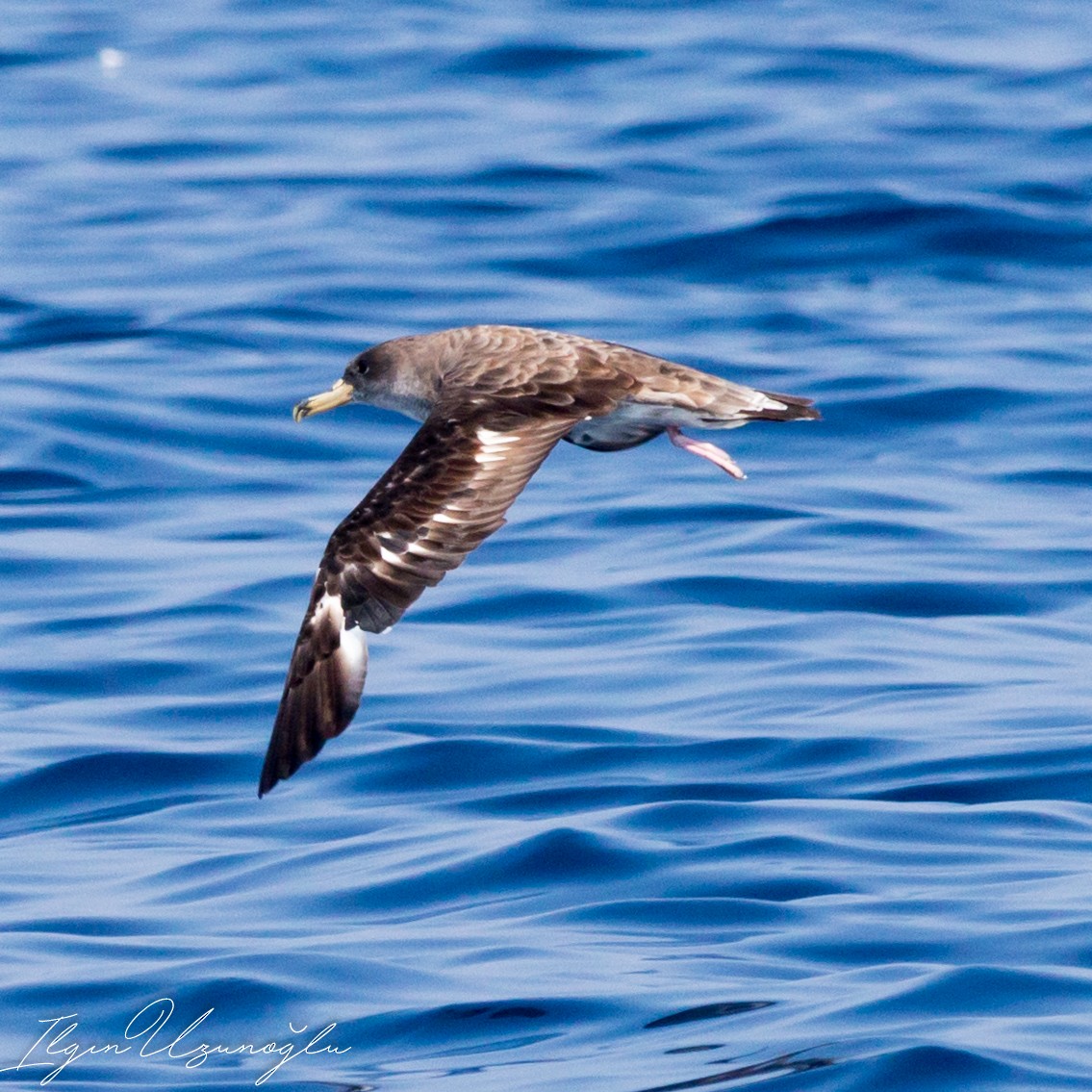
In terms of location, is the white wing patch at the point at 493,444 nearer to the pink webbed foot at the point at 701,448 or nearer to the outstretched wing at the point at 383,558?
the outstretched wing at the point at 383,558

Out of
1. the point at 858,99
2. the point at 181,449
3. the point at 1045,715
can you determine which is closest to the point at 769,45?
the point at 858,99

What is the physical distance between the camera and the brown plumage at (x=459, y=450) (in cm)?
739

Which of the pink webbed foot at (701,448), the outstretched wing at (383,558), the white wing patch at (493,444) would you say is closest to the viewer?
the outstretched wing at (383,558)

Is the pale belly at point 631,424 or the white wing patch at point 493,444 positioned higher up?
the white wing patch at point 493,444

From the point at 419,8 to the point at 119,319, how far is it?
345 inches

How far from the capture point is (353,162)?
19.9 meters

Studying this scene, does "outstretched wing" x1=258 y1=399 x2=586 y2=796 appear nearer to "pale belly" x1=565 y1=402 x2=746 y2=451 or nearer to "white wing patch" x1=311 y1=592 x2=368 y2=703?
"white wing patch" x1=311 y1=592 x2=368 y2=703

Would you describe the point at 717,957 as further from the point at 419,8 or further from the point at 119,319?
the point at 419,8

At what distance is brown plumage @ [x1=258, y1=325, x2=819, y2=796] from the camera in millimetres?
7391
